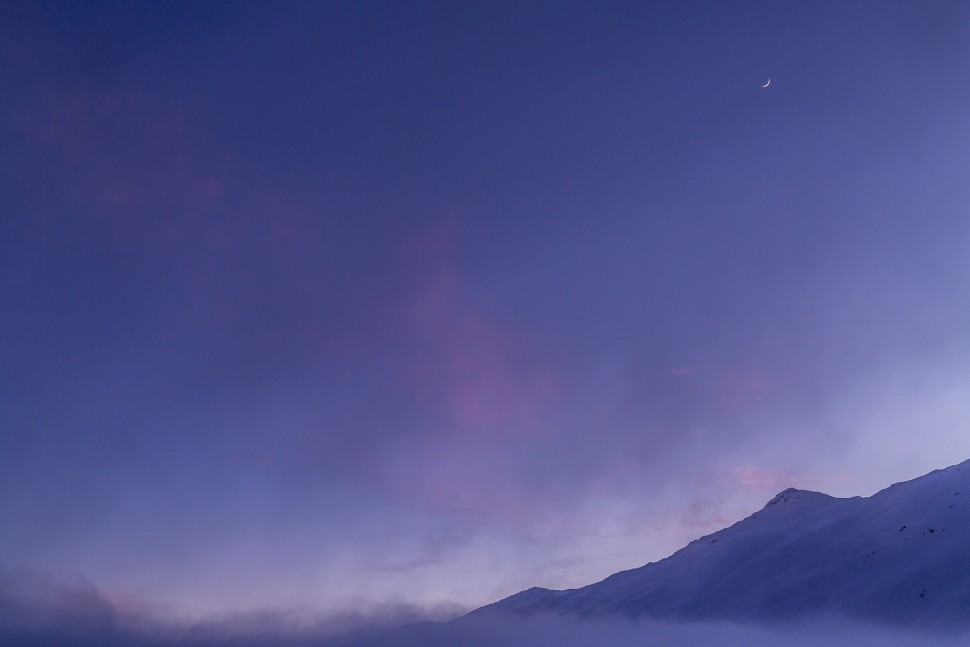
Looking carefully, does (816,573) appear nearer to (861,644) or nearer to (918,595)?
(918,595)

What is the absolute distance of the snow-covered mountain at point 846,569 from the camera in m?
57.2

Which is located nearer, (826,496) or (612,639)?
(612,639)

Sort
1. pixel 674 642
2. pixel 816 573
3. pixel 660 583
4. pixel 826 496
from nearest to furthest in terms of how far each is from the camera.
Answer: pixel 674 642, pixel 816 573, pixel 660 583, pixel 826 496

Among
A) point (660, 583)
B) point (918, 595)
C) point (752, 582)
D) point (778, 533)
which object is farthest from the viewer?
point (660, 583)

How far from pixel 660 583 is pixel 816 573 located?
1500 inches

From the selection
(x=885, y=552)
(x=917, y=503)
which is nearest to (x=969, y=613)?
(x=885, y=552)

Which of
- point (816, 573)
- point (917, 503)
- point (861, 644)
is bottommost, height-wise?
point (861, 644)

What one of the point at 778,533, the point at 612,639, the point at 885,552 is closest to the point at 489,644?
the point at 612,639

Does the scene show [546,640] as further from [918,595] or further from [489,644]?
[918,595]

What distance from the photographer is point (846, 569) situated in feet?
232

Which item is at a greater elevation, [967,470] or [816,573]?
[967,470]

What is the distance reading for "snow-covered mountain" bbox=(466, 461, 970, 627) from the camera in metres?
57.2

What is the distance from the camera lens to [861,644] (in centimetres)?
5031

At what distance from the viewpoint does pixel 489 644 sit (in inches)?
3804
